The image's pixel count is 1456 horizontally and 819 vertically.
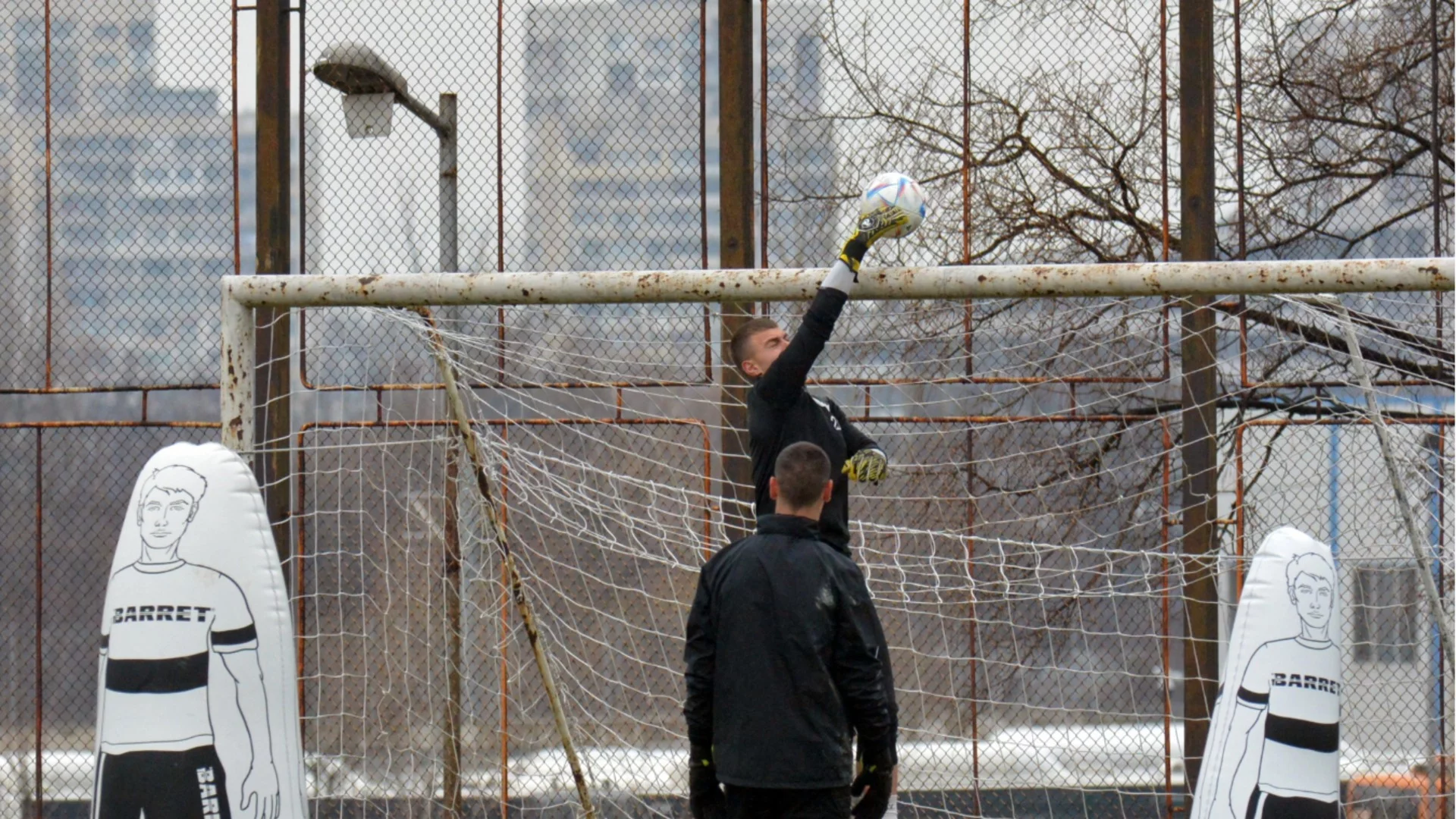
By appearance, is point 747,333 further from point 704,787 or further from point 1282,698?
point 1282,698

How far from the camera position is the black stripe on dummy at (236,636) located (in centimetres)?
400

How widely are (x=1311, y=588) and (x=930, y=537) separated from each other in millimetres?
3380

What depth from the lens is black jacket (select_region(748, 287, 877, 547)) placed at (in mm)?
4070

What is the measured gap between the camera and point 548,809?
7.39m

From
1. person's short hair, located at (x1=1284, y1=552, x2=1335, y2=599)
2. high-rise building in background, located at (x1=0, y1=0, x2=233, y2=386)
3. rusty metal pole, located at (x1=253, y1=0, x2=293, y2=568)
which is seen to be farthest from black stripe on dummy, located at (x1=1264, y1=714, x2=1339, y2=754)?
high-rise building in background, located at (x1=0, y1=0, x2=233, y2=386)

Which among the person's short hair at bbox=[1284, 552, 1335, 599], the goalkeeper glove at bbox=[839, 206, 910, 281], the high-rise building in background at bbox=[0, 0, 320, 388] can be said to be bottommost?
the person's short hair at bbox=[1284, 552, 1335, 599]

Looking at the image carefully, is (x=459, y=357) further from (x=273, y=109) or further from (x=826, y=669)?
(x=826, y=669)

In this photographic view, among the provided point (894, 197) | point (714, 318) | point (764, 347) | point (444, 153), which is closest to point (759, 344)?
point (764, 347)

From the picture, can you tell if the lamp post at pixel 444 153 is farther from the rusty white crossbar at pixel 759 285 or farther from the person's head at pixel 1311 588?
the person's head at pixel 1311 588

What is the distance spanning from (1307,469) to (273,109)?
632 cm

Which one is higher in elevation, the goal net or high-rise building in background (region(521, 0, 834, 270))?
high-rise building in background (region(521, 0, 834, 270))

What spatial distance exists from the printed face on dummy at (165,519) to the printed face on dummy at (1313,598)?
11.8 ft

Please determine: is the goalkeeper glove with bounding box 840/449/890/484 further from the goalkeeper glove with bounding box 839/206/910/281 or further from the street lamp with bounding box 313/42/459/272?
the street lamp with bounding box 313/42/459/272

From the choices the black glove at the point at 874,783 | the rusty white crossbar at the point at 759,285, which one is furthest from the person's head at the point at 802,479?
the rusty white crossbar at the point at 759,285
